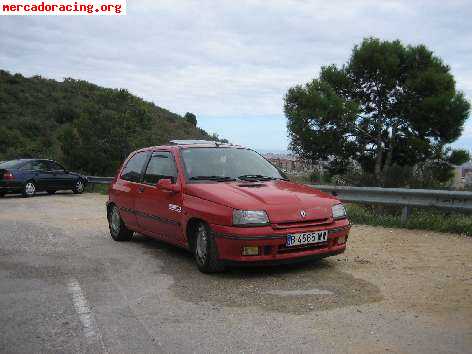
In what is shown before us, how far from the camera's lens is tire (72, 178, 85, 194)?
2009cm

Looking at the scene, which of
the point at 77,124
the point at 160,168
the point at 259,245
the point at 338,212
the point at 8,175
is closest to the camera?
the point at 259,245

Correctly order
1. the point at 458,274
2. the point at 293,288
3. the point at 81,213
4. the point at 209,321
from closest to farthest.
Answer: the point at 209,321, the point at 293,288, the point at 458,274, the point at 81,213

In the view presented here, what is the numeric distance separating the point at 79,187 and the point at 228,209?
1594cm

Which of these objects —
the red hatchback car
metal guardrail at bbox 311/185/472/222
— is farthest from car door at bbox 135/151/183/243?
metal guardrail at bbox 311/185/472/222

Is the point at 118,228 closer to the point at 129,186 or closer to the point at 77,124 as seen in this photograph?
the point at 129,186

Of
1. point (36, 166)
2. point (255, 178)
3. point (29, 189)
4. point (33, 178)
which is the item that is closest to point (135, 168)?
point (255, 178)

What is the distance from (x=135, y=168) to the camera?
7.95m

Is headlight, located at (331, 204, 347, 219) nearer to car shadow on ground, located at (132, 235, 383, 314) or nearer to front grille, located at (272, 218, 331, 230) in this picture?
front grille, located at (272, 218, 331, 230)

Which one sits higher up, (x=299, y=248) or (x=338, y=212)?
(x=338, y=212)

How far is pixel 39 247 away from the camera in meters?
7.73

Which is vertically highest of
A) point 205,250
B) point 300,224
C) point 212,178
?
point 212,178

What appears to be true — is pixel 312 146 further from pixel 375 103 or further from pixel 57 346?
pixel 57 346

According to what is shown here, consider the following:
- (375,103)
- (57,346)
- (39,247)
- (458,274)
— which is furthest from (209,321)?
(375,103)

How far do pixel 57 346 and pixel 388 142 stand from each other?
63.2ft
